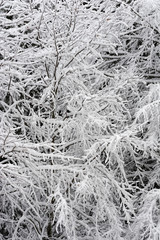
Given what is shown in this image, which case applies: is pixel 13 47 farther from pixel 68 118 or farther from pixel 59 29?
pixel 68 118

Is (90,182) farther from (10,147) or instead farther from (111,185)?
(10,147)

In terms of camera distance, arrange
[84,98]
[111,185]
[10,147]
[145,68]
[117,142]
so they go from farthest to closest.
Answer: [145,68]
[111,185]
[84,98]
[117,142]
[10,147]

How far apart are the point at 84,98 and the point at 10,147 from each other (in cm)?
109

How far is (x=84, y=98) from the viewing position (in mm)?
4418

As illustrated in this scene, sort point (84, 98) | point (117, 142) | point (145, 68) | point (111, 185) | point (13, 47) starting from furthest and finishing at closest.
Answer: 1. point (145, 68)
2. point (13, 47)
3. point (111, 185)
4. point (84, 98)
5. point (117, 142)

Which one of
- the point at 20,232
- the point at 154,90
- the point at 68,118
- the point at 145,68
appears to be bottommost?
the point at 20,232

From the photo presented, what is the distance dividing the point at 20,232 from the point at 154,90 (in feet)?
9.00

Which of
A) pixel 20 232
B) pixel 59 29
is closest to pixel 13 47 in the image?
pixel 59 29

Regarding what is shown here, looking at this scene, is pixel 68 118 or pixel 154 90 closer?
pixel 68 118

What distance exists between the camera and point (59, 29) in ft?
15.7

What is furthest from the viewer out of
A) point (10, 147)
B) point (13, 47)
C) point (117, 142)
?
point (13, 47)

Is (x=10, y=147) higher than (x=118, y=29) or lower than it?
lower

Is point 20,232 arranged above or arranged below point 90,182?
below

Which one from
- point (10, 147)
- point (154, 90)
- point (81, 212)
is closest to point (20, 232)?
point (81, 212)
